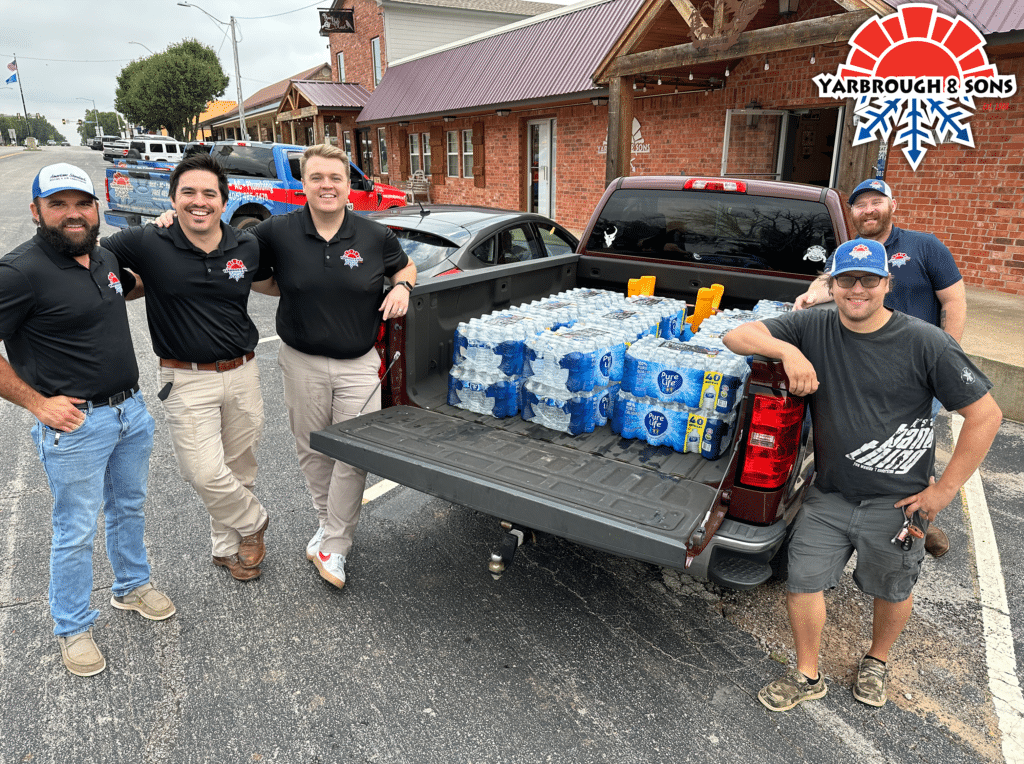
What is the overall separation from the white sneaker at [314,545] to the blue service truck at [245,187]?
343 inches

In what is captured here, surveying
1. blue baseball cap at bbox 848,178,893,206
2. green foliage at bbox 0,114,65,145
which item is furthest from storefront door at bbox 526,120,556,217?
green foliage at bbox 0,114,65,145

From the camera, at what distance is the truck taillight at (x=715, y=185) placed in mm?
4613

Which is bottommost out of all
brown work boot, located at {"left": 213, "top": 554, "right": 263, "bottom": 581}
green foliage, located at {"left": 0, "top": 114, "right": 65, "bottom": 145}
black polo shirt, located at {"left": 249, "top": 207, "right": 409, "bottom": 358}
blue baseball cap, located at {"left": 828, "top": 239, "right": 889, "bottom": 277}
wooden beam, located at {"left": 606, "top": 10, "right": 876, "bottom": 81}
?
brown work boot, located at {"left": 213, "top": 554, "right": 263, "bottom": 581}

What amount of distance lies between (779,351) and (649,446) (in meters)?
0.88

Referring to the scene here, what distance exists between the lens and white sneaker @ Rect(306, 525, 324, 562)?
12.0ft

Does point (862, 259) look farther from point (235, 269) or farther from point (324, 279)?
point (235, 269)

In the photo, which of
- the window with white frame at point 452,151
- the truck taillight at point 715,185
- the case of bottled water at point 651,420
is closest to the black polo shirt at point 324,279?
the case of bottled water at point 651,420

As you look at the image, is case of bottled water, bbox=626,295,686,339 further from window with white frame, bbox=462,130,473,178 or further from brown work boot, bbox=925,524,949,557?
window with white frame, bbox=462,130,473,178

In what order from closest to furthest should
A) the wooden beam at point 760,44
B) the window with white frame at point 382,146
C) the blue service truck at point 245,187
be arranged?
the wooden beam at point 760,44, the blue service truck at point 245,187, the window with white frame at point 382,146

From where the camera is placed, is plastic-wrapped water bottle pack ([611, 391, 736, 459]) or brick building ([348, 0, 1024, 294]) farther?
brick building ([348, 0, 1024, 294])

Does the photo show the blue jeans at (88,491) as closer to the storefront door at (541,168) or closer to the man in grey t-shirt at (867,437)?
the man in grey t-shirt at (867,437)

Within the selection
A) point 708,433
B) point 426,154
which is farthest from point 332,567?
Result: point 426,154

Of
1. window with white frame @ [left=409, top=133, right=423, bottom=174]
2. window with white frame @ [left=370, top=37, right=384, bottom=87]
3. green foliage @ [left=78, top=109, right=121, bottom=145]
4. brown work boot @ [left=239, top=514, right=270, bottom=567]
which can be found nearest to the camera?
brown work boot @ [left=239, top=514, right=270, bottom=567]

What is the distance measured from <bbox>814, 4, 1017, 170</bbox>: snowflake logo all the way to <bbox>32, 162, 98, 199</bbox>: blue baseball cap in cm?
808
